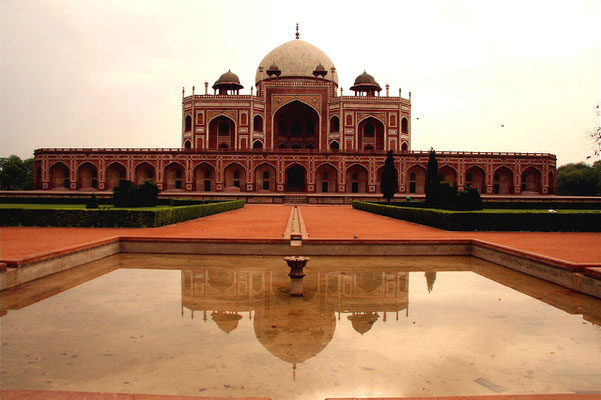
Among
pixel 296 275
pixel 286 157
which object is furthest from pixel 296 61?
pixel 296 275

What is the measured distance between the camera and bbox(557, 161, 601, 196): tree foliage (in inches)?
1597

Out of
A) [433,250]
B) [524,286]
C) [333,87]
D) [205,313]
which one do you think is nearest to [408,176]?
[333,87]

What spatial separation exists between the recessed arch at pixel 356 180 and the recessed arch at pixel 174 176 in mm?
11658

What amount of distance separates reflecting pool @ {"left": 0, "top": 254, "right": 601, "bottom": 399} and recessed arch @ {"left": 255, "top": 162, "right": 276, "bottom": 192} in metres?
27.0

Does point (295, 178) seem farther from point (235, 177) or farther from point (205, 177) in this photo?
point (205, 177)

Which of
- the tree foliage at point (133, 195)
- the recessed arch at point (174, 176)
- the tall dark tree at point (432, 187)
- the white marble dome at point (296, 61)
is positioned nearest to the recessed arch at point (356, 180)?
the white marble dome at point (296, 61)

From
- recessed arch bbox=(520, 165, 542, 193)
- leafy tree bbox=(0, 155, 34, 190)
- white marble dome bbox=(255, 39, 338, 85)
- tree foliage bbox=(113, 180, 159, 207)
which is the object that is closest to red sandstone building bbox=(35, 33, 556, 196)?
recessed arch bbox=(520, 165, 542, 193)

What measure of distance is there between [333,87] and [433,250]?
31.4m

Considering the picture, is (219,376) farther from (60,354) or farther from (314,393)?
(60,354)

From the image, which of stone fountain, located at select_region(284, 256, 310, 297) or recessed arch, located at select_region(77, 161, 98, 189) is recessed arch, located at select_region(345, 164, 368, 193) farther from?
stone fountain, located at select_region(284, 256, 310, 297)

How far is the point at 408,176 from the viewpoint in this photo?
33.3 metres

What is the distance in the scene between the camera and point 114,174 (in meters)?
33.8

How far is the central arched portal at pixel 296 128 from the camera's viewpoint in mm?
39625

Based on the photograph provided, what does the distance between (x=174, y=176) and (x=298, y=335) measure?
31.4 meters
